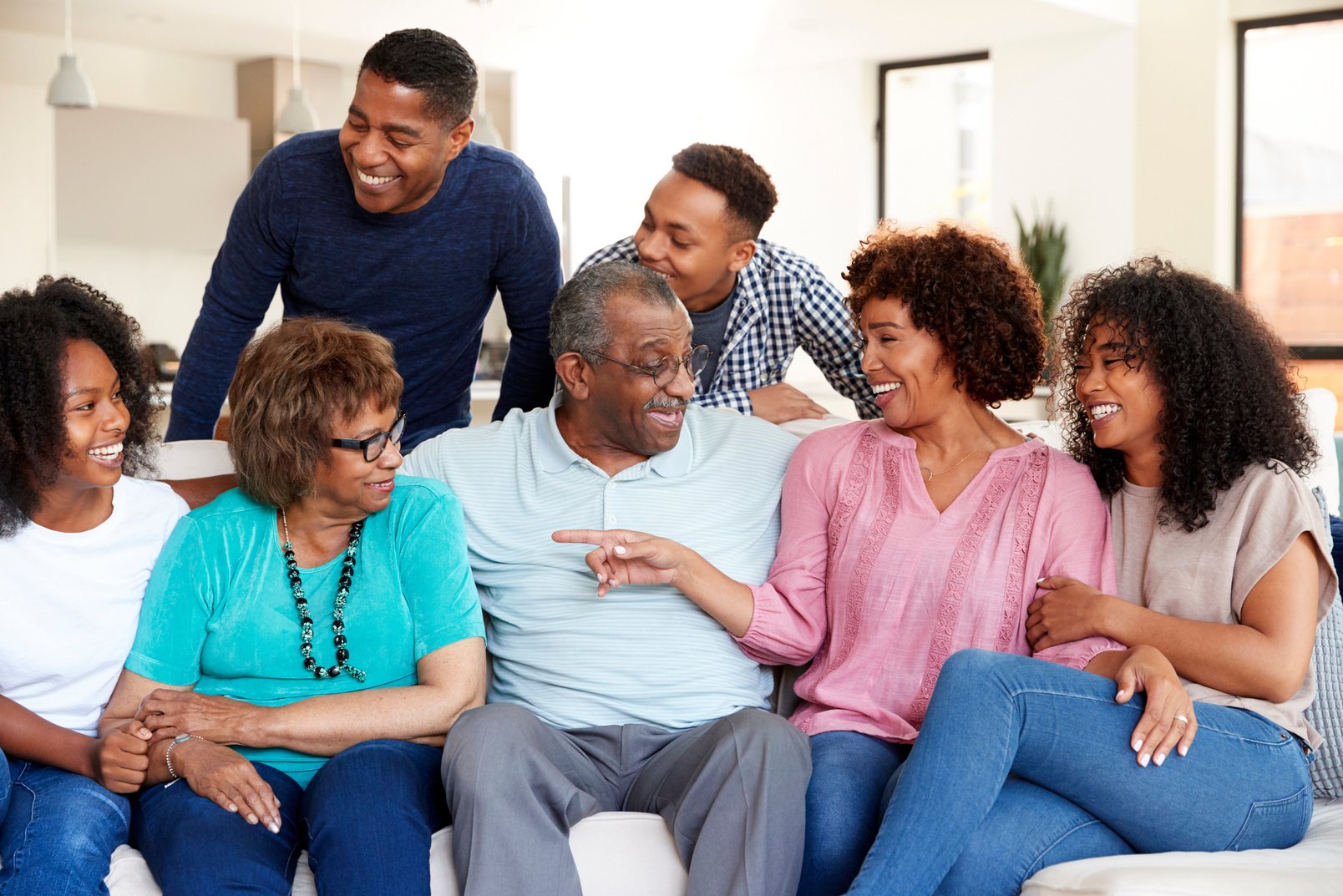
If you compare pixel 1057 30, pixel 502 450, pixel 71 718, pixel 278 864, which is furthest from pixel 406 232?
pixel 1057 30

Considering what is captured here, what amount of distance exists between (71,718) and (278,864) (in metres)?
0.46

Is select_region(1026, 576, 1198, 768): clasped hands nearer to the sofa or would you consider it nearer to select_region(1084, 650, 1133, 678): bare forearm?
select_region(1084, 650, 1133, 678): bare forearm

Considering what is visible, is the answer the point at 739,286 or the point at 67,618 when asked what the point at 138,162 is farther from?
the point at 67,618

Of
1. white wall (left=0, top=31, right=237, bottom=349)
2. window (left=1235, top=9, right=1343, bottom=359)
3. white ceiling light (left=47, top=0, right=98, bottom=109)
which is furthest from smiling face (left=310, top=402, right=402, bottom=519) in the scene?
window (left=1235, top=9, right=1343, bottom=359)

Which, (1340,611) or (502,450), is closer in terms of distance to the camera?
(1340,611)

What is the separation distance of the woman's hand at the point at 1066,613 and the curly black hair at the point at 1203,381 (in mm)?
192

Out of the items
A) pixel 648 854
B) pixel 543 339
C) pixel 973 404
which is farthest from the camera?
pixel 543 339

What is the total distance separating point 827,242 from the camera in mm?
8961

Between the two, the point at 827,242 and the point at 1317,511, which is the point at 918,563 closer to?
the point at 1317,511

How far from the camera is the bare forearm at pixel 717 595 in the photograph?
2246 mm

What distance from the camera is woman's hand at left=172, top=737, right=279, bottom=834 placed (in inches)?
74.7

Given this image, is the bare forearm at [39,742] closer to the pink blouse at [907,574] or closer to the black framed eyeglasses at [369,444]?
the black framed eyeglasses at [369,444]

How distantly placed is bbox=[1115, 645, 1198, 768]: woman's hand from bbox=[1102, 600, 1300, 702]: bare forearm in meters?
0.10

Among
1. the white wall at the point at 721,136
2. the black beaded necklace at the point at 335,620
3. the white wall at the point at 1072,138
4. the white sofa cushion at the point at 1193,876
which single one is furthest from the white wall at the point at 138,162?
the white sofa cushion at the point at 1193,876
